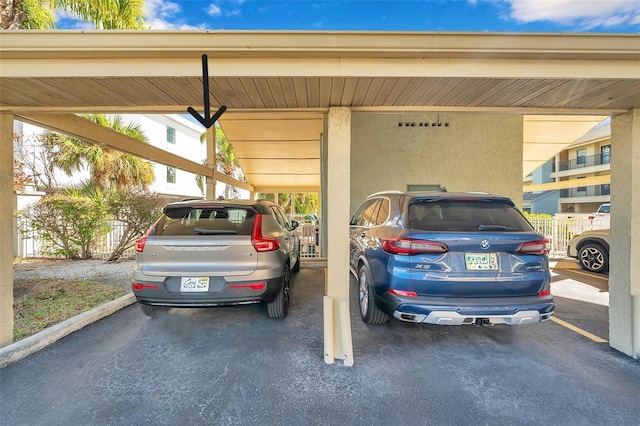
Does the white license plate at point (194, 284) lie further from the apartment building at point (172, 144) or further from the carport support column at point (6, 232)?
the apartment building at point (172, 144)

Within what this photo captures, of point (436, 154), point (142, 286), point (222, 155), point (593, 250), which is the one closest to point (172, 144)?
point (222, 155)

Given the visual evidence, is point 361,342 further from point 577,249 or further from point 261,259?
point 577,249

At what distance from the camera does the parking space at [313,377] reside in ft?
7.22

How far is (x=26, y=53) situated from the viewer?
2.43 m

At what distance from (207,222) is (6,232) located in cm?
202

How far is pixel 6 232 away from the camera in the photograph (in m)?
3.15

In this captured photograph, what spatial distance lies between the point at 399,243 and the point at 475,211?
103 centimetres

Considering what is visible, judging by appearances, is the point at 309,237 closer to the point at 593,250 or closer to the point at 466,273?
the point at 466,273

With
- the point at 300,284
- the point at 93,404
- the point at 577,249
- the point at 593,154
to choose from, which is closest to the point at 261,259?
the point at 93,404

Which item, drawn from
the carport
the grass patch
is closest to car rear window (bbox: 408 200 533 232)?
the carport

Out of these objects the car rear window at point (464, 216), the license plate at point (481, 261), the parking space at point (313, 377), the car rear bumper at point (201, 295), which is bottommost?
the parking space at point (313, 377)

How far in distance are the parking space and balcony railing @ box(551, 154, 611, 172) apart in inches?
1083

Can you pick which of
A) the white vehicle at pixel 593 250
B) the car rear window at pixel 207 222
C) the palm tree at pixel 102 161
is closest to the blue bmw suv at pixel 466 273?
the car rear window at pixel 207 222

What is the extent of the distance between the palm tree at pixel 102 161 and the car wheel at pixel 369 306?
9608mm
